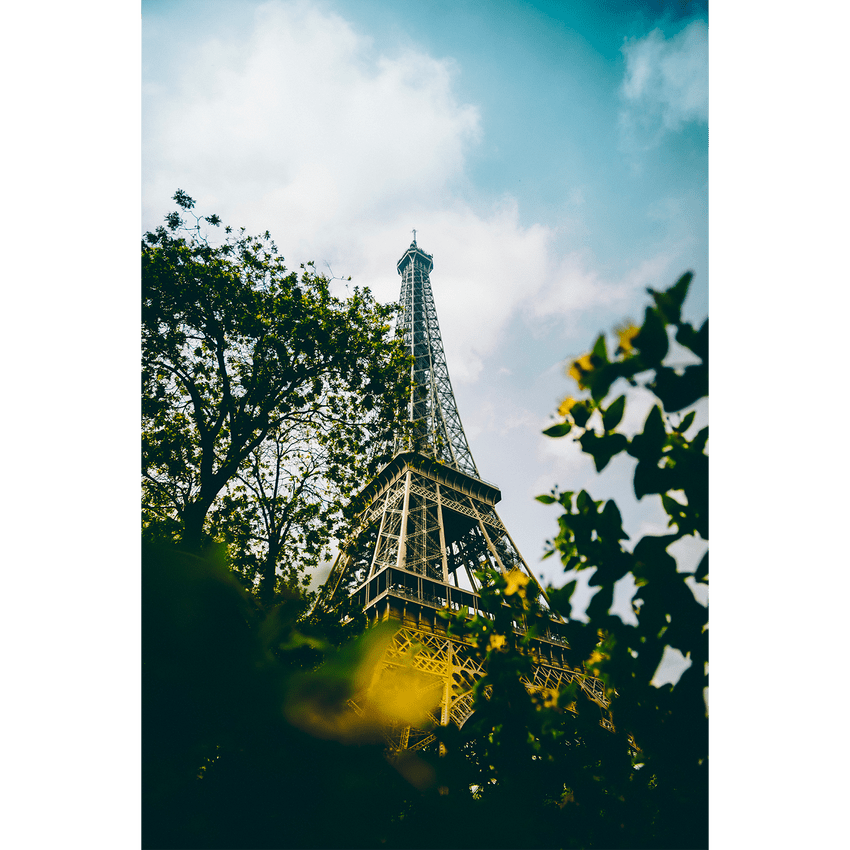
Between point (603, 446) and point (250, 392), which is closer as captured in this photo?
point (603, 446)

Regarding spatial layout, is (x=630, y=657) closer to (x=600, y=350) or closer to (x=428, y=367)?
(x=600, y=350)

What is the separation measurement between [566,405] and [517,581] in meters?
1.61

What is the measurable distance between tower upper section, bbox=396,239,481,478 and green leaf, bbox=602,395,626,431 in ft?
72.0

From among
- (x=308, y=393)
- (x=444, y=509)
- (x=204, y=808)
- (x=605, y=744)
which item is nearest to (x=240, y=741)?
(x=204, y=808)

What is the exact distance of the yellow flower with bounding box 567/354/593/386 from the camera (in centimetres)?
176

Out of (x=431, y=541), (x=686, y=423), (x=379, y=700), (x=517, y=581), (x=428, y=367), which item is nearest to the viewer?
(x=379, y=700)

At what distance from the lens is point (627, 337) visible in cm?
170

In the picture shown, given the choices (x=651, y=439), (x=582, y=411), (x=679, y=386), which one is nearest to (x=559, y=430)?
(x=582, y=411)

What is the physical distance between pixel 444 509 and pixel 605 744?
23.3 m

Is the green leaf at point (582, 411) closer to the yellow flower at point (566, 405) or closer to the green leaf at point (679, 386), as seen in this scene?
the yellow flower at point (566, 405)

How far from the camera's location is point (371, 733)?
73.9 inches

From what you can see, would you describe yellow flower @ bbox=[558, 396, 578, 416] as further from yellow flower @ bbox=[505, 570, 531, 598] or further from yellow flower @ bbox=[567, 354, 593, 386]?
yellow flower @ bbox=[505, 570, 531, 598]

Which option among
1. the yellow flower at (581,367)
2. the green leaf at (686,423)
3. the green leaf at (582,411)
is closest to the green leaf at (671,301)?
the yellow flower at (581,367)

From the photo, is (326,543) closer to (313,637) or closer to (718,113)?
(313,637)
